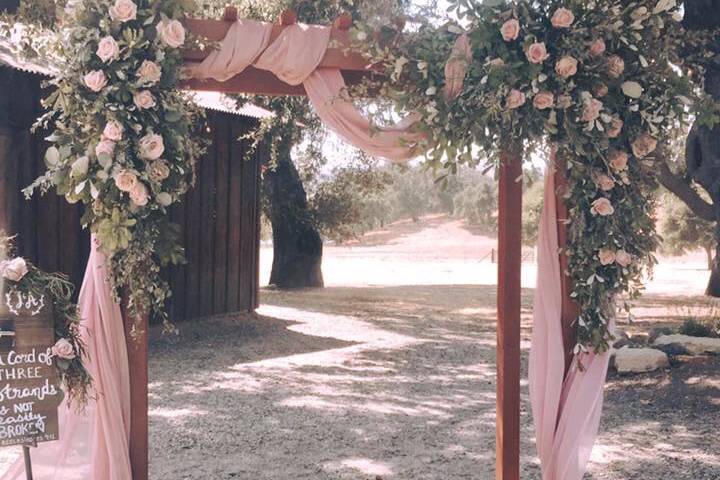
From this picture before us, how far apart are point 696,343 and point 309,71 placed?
586 cm

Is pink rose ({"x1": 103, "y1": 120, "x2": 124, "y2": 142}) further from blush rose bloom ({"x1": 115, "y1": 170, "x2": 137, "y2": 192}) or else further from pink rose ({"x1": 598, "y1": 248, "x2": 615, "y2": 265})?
pink rose ({"x1": 598, "y1": 248, "x2": 615, "y2": 265})

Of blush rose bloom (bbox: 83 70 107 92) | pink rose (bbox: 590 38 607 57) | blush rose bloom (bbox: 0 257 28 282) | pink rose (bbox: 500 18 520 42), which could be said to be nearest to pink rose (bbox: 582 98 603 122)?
pink rose (bbox: 590 38 607 57)

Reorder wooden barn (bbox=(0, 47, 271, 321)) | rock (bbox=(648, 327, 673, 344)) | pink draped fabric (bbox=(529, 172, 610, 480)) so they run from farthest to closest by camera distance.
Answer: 1. rock (bbox=(648, 327, 673, 344))
2. wooden barn (bbox=(0, 47, 271, 321))
3. pink draped fabric (bbox=(529, 172, 610, 480))

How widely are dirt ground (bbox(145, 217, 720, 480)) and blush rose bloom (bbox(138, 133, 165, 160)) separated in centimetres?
227

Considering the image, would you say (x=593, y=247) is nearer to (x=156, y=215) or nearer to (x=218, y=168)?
(x=156, y=215)

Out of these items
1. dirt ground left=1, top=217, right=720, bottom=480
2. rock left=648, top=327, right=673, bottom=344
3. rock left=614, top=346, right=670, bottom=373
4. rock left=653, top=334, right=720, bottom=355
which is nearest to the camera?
dirt ground left=1, top=217, right=720, bottom=480

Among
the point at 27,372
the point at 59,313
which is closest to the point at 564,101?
the point at 59,313

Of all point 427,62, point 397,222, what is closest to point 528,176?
point 427,62

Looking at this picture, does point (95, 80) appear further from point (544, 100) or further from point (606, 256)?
point (606, 256)

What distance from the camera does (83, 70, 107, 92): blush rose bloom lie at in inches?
141

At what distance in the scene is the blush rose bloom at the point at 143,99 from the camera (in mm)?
3660

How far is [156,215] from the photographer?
3883 millimetres

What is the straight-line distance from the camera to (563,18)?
372 cm

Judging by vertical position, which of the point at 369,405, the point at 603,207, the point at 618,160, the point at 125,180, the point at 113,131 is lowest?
the point at 369,405
